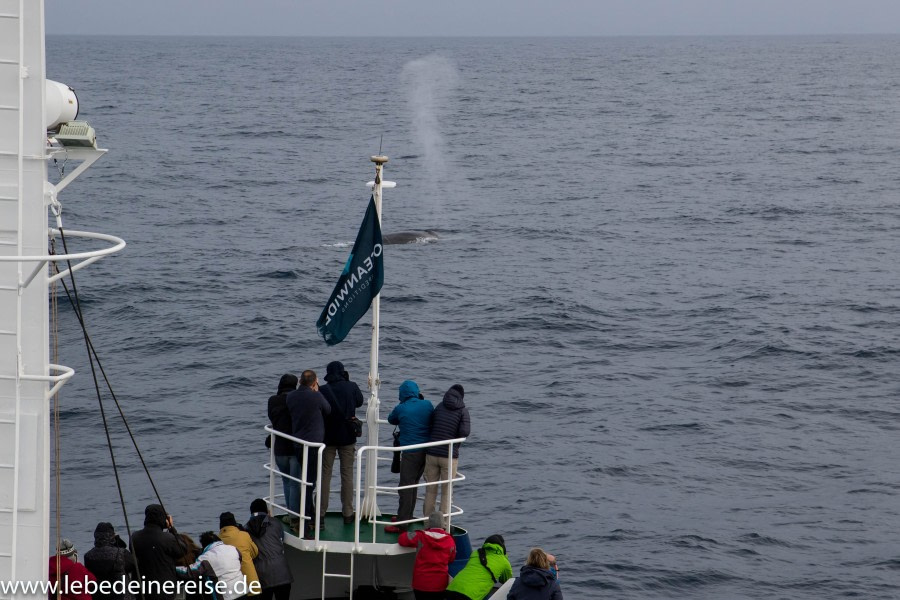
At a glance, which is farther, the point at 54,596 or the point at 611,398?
the point at 611,398

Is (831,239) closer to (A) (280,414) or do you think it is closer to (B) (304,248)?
(B) (304,248)

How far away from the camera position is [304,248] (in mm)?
58250

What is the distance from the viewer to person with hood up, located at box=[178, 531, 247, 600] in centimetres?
Result: 1429

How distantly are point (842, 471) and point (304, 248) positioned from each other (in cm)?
3384

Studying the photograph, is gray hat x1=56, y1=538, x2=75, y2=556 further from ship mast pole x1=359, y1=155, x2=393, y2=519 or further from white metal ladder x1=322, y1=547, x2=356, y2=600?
ship mast pole x1=359, y1=155, x2=393, y2=519

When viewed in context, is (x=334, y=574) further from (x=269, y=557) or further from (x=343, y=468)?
(x=343, y=468)

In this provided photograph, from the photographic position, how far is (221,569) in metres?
14.4

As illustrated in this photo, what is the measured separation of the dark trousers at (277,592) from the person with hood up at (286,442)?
1.39 meters

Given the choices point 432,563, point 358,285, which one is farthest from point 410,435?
point 358,285

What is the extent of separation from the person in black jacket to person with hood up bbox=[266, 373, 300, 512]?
1.30 feet

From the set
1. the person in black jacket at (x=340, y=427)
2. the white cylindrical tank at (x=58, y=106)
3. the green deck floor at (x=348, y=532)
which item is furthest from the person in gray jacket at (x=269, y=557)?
the white cylindrical tank at (x=58, y=106)

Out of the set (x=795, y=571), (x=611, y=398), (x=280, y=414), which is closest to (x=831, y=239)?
(x=611, y=398)

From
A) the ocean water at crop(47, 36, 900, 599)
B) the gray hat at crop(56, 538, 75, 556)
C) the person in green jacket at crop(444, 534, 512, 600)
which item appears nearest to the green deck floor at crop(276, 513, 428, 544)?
the person in green jacket at crop(444, 534, 512, 600)

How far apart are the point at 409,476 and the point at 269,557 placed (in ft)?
7.72
